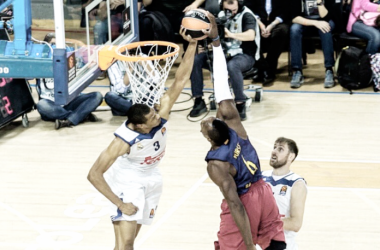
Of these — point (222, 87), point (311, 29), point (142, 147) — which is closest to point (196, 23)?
point (222, 87)

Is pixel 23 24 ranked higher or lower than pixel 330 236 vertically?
higher

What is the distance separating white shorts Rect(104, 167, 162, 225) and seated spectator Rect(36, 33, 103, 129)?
427 cm

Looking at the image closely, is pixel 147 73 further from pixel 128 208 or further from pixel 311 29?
pixel 311 29

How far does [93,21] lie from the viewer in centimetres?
969

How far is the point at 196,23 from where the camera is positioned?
6238 mm

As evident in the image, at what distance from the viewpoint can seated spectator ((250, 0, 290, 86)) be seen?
1225 cm

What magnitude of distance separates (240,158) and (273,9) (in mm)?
7149

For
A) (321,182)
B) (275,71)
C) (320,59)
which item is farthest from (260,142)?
(320,59)

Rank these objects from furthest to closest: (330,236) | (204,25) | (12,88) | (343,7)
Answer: (343,7) < (12,88) < (330,236) < (204,25)

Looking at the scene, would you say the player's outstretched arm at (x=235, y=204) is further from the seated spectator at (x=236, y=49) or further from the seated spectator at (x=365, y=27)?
the seated spectator at (x=365, y=27)

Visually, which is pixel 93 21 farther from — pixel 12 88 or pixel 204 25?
pixel 204 25

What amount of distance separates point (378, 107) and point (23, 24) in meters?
5.44

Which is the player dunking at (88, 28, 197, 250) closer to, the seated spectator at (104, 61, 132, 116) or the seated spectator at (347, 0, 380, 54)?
the seated spectator at (104, 61, 132, 116)

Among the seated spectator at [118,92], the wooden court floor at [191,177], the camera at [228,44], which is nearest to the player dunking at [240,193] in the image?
the wooden court floor at [191,177]
